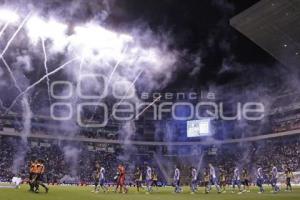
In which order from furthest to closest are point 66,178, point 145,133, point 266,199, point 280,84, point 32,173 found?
point 145,133
point 280,84
point 66,178
point 32,173
point 266,199

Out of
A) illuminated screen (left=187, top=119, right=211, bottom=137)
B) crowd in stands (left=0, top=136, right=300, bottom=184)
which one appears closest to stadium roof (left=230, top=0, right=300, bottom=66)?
crowd in stands (left=0, top=136, right=300, bottom=184)

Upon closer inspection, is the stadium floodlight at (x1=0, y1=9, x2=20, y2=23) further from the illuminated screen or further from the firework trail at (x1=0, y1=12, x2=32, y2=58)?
the illuminated screen

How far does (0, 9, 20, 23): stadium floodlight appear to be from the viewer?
5019 centimetres

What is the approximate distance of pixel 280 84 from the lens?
74375 millimetres

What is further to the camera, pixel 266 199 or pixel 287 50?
pixel 287 50

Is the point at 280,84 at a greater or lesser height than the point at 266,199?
Result: greater

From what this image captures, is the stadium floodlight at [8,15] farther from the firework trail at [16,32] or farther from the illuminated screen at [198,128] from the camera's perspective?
the illuminated screen at [198,128]

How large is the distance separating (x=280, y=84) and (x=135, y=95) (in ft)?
84.4

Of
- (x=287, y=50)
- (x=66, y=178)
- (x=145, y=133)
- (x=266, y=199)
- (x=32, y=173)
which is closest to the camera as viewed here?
(x=266, y=199)

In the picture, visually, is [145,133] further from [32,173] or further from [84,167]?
[32,173]

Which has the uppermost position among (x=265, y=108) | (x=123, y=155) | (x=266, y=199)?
(x=265, y=108)

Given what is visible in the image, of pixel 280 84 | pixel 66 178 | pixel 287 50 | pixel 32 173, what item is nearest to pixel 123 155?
pixel 66 178

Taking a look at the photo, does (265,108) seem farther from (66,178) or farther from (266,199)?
(266,199)

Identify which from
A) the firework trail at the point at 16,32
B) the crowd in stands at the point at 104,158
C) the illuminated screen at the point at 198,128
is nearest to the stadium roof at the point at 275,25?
the firework trail at the point at 16,32
